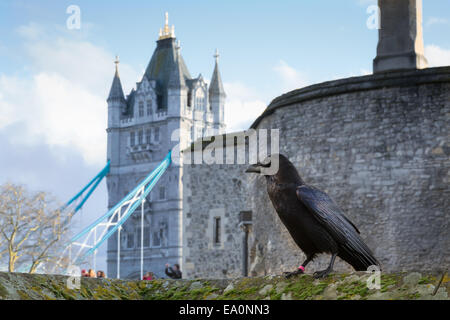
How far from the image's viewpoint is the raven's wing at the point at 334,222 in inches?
192

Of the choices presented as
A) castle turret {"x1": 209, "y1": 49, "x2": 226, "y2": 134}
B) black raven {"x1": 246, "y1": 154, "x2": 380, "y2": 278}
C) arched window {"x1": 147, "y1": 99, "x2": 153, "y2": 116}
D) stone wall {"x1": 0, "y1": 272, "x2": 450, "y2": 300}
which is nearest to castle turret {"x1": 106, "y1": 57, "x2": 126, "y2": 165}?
arched window {"x1": 147, "y1": 99, "x2": 153, "y2": 116}

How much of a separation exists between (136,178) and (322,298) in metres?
83.9

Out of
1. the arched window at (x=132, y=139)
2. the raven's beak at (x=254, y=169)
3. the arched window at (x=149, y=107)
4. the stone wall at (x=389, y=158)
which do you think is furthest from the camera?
the arched window at (x=149, y=107)

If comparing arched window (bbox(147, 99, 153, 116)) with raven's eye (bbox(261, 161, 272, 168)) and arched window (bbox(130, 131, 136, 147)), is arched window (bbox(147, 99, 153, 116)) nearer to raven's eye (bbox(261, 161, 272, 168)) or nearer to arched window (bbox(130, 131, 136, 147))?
arched window (bbox(130, 131, 136, 147))

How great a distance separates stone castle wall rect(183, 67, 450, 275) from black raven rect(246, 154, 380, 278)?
7562 millimetres

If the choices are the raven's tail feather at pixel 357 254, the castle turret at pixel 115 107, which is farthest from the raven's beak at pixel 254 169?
the castle turret at pixel 115 107

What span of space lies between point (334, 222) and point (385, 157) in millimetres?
8101

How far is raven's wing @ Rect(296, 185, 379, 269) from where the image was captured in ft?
16.0

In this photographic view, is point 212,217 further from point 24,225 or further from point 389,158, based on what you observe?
point 24,225

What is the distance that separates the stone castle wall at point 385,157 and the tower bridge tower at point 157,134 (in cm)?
6777

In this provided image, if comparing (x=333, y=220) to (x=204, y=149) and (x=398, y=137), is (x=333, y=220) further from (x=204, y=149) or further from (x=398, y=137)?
(x=204, y=149)

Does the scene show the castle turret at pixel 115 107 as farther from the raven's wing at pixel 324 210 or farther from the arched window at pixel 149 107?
the raven's wing at pixel 324 210

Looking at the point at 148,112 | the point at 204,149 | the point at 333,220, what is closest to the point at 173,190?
the point at 148,112

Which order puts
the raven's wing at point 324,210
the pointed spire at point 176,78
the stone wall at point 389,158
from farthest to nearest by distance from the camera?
1. the pointed spire at point 176,78
2. the stone wall at point 389,158
3. the raven's wing at point 324,210
